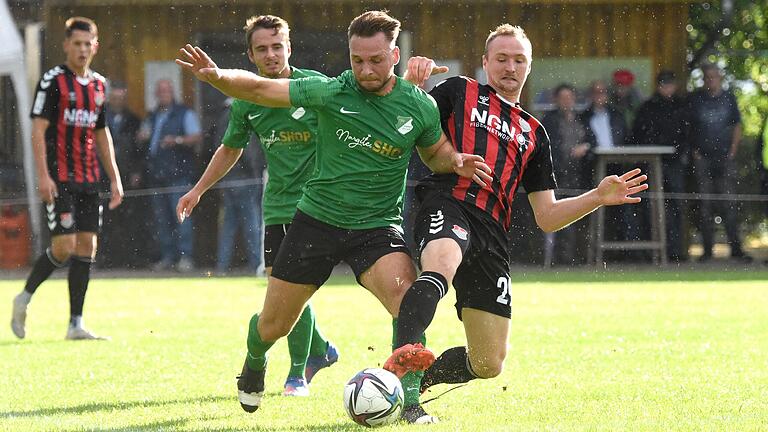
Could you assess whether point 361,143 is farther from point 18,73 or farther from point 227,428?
point 18,73

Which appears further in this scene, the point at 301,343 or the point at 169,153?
the point at 169,153

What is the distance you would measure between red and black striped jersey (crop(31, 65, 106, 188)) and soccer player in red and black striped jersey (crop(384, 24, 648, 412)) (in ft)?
15.2

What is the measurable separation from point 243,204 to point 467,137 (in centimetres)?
1175

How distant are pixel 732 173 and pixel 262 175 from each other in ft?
22.1

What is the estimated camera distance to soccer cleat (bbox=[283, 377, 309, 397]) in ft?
24.4

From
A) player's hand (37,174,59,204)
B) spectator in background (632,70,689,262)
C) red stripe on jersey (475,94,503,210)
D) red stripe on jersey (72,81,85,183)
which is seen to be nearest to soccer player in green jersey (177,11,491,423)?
red stripe on jersey (475,94,503,210)

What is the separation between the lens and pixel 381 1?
1977 centimetres

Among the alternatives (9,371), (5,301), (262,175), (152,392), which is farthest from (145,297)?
(152,392)

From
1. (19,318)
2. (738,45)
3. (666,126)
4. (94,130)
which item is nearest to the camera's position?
(19,318)

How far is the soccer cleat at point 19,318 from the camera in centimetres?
1050

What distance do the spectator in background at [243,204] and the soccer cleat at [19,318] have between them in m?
7.35

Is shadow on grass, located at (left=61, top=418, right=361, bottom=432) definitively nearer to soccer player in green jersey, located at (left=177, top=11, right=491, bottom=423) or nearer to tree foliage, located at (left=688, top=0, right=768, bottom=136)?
soccer player in green jersey, located at (left=177, top=11, right=491, bottom=423)

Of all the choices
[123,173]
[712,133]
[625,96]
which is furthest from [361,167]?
[625,96]

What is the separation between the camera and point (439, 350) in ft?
31.0
